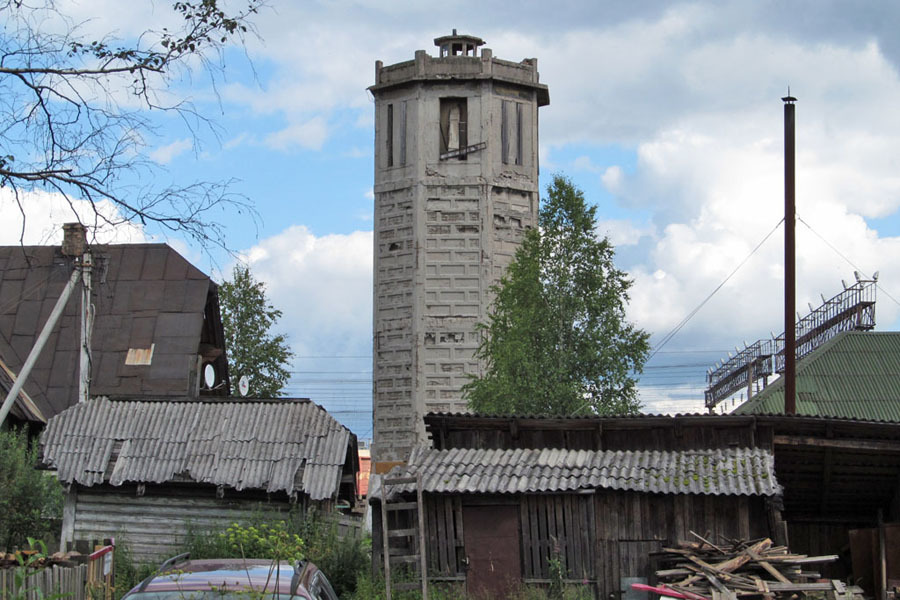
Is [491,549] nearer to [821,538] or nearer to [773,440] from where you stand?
[773,440]

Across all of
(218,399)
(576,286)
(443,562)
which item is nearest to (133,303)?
(218,399)

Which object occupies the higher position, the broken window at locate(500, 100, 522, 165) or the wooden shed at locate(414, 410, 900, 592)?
the broken window at locate(500, 100, 522, 165)

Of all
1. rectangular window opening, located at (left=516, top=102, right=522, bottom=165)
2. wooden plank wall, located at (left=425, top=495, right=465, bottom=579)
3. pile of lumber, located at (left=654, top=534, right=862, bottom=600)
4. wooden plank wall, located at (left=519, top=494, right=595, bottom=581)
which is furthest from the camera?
rectangular window opening, located at (left=516, top=102, right=522, bottom=165)

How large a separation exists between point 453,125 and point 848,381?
49.5ft

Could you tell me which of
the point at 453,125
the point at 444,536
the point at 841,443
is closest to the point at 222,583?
the point at 444,536

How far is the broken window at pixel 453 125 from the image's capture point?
3969 cm

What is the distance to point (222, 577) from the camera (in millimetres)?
10695

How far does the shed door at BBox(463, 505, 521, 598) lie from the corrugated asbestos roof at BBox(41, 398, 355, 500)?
3054 mm

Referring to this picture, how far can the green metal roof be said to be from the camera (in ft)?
112

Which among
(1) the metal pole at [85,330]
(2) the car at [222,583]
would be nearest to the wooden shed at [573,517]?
(2) the car at [222,583]

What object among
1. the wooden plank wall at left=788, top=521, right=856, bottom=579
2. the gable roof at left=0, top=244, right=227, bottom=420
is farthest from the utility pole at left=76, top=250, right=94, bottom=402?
the wooden plank wall at left=788, top=521, right=856, bottom=579

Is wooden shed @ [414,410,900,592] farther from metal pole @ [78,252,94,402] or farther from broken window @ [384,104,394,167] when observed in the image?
broken window @ [384,104,394,167]

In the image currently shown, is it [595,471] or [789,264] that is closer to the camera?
[595,471]

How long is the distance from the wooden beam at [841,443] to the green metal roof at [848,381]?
12956 millimetres
